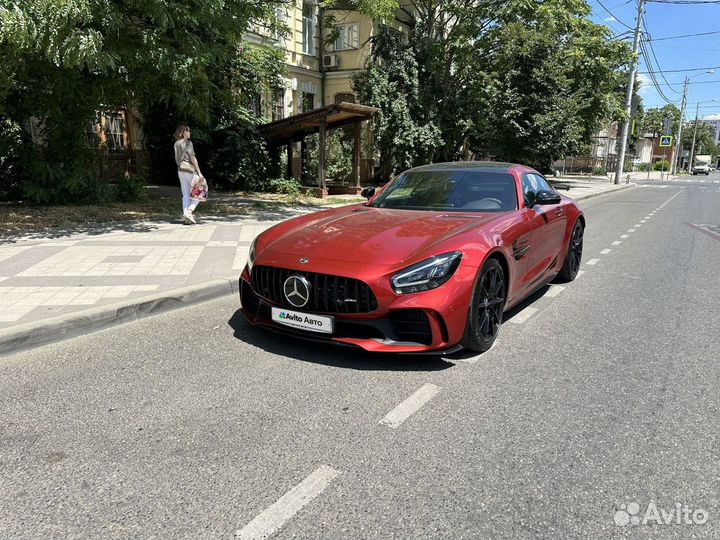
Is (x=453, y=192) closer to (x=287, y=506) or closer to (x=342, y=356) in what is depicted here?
(x=342, y=356)

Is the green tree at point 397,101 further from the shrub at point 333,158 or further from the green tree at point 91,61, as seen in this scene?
the green tree at point 91,61

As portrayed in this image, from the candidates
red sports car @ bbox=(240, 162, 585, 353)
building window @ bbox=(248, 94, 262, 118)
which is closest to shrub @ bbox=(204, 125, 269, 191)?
building window @ bbox=(248, 94, 262, 118)

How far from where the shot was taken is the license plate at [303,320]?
3682mm

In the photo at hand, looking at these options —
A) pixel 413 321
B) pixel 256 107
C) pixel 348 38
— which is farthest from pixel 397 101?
pixel 413 321

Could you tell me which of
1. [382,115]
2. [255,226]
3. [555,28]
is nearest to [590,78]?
[555,28]

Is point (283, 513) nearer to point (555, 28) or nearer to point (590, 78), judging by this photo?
point (555, 28)

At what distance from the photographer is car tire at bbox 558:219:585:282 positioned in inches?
253

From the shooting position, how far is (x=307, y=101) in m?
23.1

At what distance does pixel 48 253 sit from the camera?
695cm

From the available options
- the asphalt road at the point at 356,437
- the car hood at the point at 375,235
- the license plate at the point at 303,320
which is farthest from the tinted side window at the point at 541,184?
the license plate at the point at 303,320

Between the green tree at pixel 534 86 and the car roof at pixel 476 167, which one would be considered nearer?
the car roof at pixel 476 167

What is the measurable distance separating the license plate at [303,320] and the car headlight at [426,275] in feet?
1.83

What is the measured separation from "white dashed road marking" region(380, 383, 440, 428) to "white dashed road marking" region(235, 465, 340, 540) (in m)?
0.59

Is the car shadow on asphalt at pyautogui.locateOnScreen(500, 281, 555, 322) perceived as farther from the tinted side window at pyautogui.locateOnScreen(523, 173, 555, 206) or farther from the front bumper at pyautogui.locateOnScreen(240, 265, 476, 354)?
the front bumper at pyautogui.locateOnScreen(240, 265, 476, 354)
